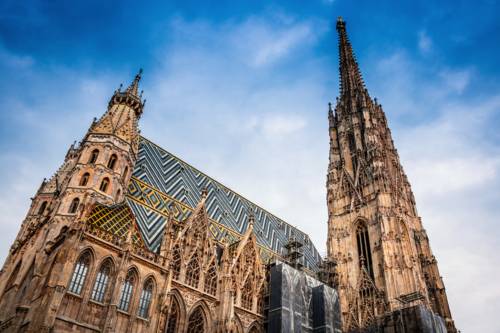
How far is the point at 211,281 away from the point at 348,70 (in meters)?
36.7

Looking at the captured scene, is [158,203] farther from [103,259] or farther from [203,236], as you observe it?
[103,259]

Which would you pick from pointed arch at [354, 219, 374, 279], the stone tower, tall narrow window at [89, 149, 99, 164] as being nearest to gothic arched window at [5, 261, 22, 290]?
the stone tower

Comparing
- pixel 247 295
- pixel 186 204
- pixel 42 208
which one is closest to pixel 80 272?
pixel 42 208

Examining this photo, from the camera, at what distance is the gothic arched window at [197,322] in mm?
22172

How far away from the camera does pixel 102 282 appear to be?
18.9 metres

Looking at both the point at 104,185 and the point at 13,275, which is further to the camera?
the point at 104,185

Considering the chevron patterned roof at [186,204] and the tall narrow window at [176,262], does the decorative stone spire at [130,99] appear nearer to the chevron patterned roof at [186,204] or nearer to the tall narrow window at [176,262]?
the chevron patterned roof at [186,204]

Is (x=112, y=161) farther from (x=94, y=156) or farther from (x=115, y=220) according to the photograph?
(x=115, y=220)

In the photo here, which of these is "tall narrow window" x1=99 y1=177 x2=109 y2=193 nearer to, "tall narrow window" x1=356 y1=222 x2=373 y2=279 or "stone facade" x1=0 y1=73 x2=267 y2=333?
"stone facade" x1=0 y1=73 x2=267 y2=333

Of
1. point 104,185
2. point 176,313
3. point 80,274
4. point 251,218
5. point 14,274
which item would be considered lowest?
point 176,313

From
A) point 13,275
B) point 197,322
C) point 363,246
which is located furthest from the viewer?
point 363,246

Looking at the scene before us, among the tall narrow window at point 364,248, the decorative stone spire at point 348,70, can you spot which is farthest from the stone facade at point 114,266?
the decorative stone spire at point 348,70

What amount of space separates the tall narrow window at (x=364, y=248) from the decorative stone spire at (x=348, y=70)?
18.6 m

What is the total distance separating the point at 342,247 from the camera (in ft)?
117
